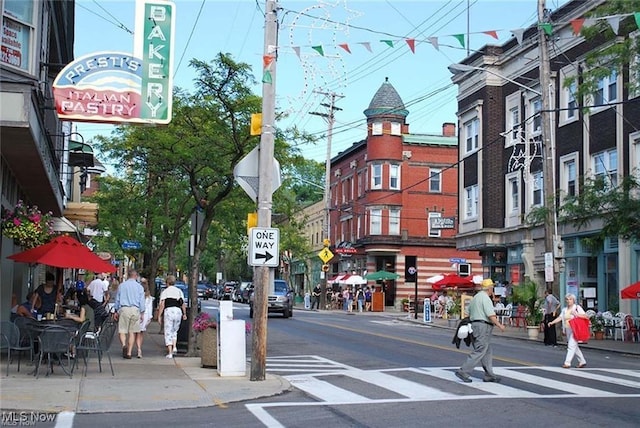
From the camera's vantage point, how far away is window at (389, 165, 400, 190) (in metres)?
59.7

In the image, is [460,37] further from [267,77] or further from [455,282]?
[455,282]

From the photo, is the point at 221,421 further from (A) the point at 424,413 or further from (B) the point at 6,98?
(B) the point at 6,98

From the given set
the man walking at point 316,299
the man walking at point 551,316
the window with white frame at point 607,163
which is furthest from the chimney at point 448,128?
Result: the man walking at point 551,316

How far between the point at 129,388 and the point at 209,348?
3244 mm

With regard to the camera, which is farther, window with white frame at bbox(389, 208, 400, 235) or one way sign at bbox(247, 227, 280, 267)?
window with white frame at bbox(389, 208, 400, 235)

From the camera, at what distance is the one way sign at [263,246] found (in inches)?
540

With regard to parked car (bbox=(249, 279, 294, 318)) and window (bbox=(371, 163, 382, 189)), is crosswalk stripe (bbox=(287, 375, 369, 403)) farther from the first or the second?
window (bbox=(371, 163, 382, 189))

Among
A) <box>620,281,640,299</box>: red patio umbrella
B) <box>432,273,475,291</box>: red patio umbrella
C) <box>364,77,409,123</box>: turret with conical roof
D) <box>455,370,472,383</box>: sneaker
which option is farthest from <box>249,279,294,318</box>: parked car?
<box>455,370,472,383</box>: sneaker

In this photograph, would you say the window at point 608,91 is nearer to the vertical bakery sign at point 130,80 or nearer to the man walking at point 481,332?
the man walking at point 481,332

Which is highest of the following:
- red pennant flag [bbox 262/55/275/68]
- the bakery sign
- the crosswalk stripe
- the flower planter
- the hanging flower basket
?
red pennant flag [bbox 262/55/275/68]

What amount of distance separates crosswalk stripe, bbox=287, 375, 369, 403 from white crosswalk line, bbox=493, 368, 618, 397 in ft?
11.4

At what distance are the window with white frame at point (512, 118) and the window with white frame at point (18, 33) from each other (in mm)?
26881

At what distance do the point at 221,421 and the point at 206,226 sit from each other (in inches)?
417

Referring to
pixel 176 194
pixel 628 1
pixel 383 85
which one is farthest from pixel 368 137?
pixel 628 1
